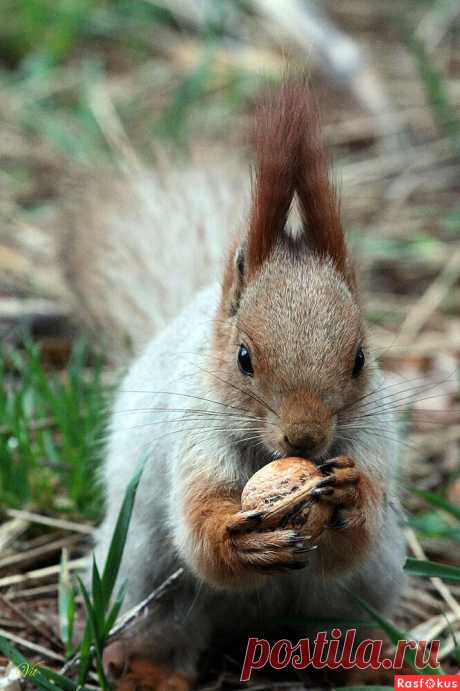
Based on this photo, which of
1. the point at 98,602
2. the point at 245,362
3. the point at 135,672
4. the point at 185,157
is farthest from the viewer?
the point at 185,157

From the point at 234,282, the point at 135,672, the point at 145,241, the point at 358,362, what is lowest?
the point at 135,672

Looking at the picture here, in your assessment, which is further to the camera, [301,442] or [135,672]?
[135,672]

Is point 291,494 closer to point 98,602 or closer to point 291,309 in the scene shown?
point 291,309

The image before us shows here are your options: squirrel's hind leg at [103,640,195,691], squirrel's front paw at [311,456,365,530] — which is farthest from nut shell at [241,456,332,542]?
squirrel's hind leg at [103,640,195,691]

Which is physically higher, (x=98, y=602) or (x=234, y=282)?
(x=234, y=282)

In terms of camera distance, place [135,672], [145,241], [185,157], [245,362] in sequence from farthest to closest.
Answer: [185,157] < [145,241] < [135,672] < [245,362]

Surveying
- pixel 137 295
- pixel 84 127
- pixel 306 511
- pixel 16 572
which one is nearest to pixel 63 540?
pixel 16 572

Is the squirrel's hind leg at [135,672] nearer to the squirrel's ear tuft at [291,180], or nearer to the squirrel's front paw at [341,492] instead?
the squirrel's front paw at [341,492]

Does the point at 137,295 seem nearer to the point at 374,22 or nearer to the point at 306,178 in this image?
the point at 306,178

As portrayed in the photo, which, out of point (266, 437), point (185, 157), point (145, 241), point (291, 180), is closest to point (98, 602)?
point (266, 437)
